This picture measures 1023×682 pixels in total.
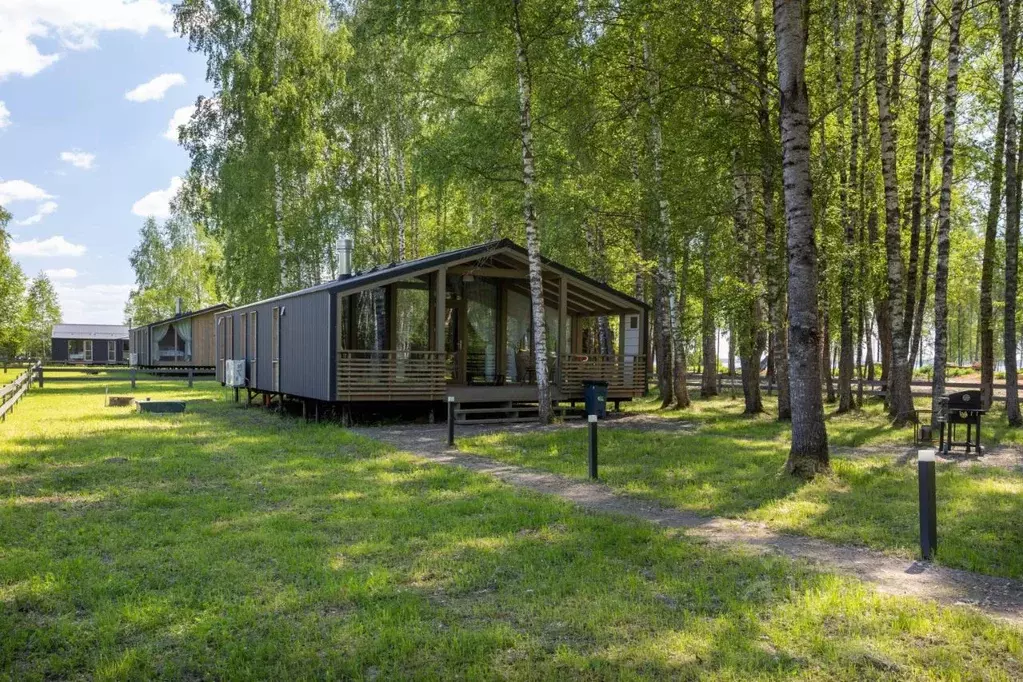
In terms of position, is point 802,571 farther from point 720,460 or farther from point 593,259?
point 593,259

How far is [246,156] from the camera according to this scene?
24641mm

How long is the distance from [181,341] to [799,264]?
39.5 m

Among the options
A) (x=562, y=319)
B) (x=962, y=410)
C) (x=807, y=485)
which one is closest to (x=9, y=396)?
(x=562, y=319)

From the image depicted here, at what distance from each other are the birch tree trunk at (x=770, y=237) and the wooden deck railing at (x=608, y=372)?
3627mm

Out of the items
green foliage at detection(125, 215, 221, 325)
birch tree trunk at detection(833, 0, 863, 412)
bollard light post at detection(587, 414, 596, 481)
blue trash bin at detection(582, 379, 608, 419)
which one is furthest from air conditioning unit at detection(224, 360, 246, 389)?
green foliage at detection(125, 215, 221, 325)

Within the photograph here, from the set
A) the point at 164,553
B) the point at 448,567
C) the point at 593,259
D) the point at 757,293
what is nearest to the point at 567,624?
the point at 448,567

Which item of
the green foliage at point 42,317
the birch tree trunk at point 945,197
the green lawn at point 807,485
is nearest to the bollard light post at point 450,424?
the green lawn at point 807,485

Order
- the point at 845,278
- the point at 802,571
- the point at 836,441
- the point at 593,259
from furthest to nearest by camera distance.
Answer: the point at 593,259 < the point at 845,278 < the point at 836,441 < the point at 802,571

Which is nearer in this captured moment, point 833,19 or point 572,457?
point 572,457

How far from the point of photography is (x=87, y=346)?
63.6 metres

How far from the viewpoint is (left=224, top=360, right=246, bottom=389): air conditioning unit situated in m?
20.8

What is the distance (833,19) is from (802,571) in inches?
514

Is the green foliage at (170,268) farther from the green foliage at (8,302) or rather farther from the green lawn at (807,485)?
the green lawn at (807,485)

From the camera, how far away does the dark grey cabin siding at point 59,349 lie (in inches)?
2478
